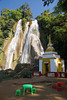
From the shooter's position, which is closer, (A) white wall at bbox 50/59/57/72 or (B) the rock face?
(A) white wall at bbox 50/59/57/72

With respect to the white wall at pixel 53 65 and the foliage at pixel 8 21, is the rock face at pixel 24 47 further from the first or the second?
the white wall at pixel 53 65

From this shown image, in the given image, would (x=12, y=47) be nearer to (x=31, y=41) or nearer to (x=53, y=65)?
(x=31, y=41)

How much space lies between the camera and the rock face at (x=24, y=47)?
25.7 m

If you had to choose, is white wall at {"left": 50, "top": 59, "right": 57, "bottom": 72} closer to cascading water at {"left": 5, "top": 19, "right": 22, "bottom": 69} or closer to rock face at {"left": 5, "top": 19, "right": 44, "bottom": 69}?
rock face at {"left": 5, "top": 19, "right": 44, "bottom": 69}

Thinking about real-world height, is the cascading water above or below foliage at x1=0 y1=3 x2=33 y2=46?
below

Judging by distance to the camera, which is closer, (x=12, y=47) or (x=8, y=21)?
(x=12, y=47)

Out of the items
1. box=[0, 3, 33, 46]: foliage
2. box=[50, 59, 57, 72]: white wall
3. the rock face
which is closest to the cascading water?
the rock face

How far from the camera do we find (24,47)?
90.9ft

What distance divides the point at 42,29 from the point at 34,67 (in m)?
17.1

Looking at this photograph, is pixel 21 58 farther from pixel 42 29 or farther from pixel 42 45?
pixel 42 29

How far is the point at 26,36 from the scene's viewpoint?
29.7 meters

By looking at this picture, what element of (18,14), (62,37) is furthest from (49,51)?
(18,14)

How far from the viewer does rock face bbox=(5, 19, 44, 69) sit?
25703 mm

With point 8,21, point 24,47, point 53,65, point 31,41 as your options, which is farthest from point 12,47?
point 53,65
